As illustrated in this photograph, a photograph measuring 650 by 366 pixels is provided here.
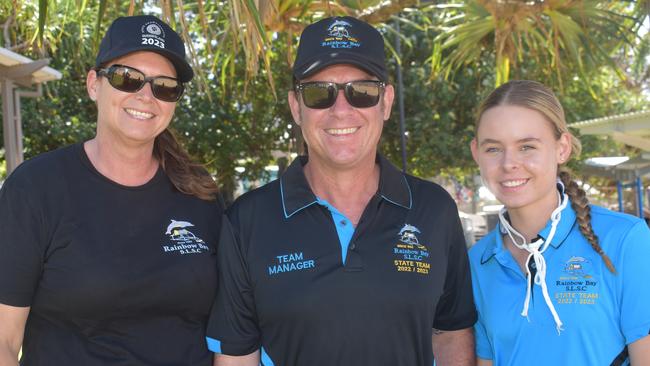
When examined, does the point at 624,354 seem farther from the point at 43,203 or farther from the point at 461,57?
the point at 461,57

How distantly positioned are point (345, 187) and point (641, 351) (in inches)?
45.1

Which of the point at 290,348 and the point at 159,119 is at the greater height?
the point at 159,119

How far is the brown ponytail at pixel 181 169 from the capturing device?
2.59 metres

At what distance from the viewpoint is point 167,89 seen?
252 centimetres

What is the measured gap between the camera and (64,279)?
219 cm

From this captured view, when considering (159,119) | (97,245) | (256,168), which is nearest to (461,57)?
(159,119)

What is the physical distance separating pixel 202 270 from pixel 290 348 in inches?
18.7

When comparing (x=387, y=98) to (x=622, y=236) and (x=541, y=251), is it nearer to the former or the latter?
(x=541, y=251)

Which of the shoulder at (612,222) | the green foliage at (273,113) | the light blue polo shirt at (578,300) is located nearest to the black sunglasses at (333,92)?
the light blue polo shirt at (578,300)

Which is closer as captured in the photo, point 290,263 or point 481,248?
point 290,263

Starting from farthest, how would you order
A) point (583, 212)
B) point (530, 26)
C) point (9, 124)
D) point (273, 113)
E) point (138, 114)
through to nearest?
point (273, 113)
point (9, 124)
point (530, 26)
point (138, 114)
point (583, 212)

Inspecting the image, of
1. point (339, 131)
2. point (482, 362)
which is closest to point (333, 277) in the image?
point (339, 131)

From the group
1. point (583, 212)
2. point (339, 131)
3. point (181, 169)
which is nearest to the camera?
point (583, 212)

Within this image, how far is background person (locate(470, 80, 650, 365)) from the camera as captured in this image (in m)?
2.08
